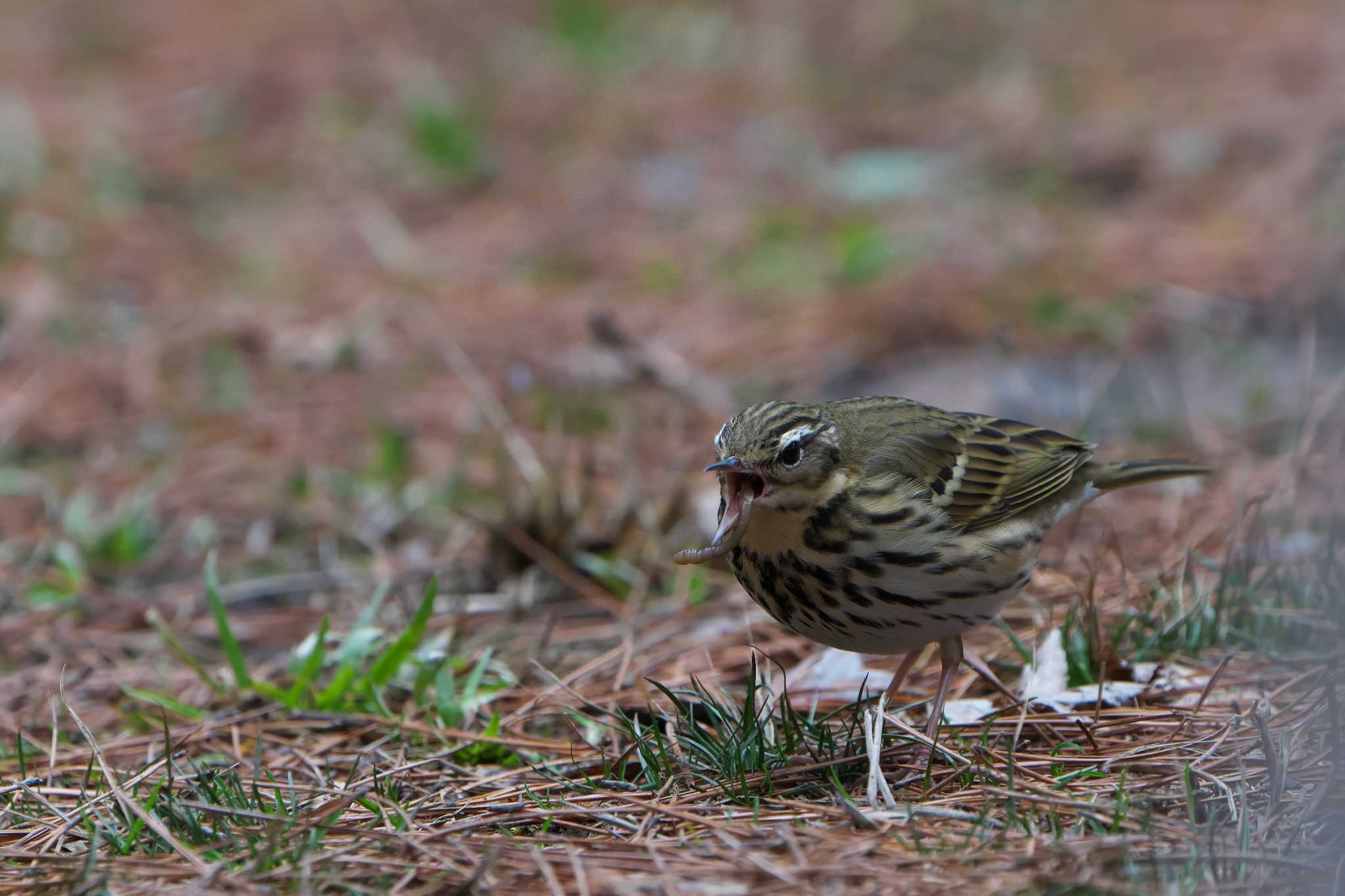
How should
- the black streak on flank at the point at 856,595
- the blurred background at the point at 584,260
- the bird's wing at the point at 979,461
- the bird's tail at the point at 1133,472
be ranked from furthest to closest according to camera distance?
the blurred background at the point at 584,260, the bird's tail at the point at 1133,472, the bird's wing at the point at 979,461, the black streak on flank at the point at 856,595

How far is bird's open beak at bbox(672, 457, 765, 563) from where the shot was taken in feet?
11.0

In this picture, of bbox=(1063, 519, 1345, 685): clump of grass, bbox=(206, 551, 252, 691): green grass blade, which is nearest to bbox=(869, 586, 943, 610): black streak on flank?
bbox=(1063, 519, 1345, 685): clump of grass

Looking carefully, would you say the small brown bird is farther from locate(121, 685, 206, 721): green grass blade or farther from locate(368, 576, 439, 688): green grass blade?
locate(121, 685, 206, 721): green grass blade

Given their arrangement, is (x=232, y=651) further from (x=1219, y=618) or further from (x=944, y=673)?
(x=1219, y=618)

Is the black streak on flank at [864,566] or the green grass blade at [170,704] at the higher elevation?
the black streak on flank at [864,566]

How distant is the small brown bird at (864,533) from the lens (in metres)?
3.36

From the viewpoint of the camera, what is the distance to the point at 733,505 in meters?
3.43

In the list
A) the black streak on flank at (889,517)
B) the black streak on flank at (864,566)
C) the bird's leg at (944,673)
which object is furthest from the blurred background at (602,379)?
the black streak on flank at (889,517)

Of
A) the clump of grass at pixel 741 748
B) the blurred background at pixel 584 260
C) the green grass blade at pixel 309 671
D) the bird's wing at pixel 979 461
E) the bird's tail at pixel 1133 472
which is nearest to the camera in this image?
the clump of grass at pixel 741 748

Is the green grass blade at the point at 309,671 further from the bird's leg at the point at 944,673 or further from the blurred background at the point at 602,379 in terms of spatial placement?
the bird's leg at the point at 944,673

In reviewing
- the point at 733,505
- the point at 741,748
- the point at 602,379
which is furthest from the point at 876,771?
the point at 602,379

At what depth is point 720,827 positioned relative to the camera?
2900 millimetres

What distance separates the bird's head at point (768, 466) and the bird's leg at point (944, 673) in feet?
1.87

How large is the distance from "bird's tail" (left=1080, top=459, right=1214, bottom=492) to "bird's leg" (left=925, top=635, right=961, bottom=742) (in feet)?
2.75
